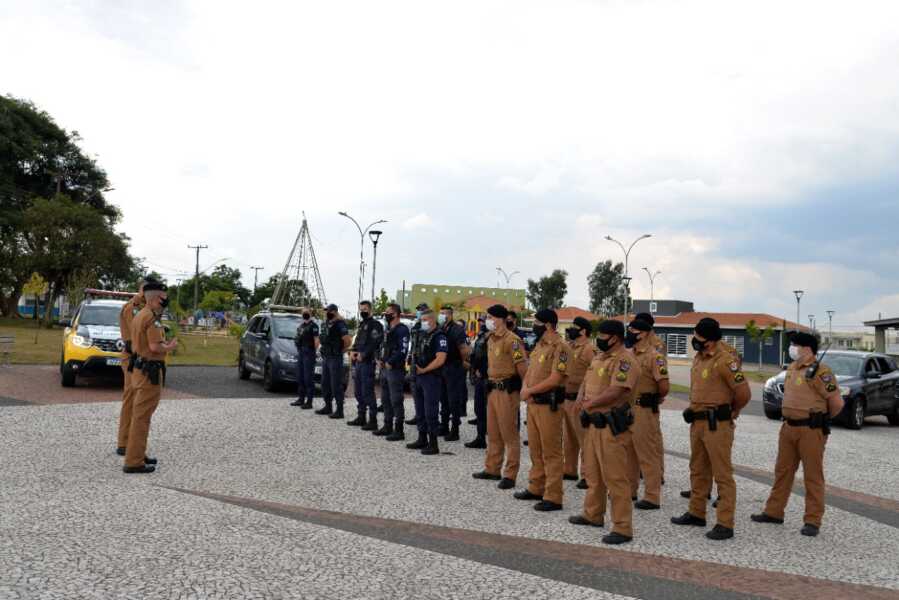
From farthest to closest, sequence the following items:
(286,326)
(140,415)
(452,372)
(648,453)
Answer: (286,326) → (452,372) → (140,415) → (648,453)

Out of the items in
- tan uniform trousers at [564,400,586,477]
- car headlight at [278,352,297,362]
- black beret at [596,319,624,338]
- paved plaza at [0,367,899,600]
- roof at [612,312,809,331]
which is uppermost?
roof at [612,312,809,331]

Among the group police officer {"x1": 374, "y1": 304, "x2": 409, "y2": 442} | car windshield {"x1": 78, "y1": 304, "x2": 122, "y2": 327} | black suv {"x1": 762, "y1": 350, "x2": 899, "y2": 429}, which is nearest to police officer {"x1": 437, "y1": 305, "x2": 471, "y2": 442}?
police officer {"x1": 374, "y1": 304, "x2": 409, "y2": 442}

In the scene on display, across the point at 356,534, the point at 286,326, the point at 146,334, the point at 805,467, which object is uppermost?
the point at 286,326

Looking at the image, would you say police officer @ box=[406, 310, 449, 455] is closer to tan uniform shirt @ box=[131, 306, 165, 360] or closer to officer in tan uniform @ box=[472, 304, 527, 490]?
officer in tan uniform @ box=[472, 304, 527, 490]

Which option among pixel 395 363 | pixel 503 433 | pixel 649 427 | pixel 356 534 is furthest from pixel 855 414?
pixel 356 534

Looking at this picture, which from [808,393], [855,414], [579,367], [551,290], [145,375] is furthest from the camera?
[551,290]

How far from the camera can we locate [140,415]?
7.36 meters

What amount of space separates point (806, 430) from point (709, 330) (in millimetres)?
1167

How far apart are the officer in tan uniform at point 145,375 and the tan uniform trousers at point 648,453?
469cm

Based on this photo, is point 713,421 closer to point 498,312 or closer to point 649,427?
point 649,427

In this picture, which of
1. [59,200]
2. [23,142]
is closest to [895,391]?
[59,200]

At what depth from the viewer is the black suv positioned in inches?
584

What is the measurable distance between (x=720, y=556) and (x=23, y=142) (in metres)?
57.1

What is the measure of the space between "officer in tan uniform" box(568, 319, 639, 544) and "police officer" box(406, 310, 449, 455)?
340 centimetres
